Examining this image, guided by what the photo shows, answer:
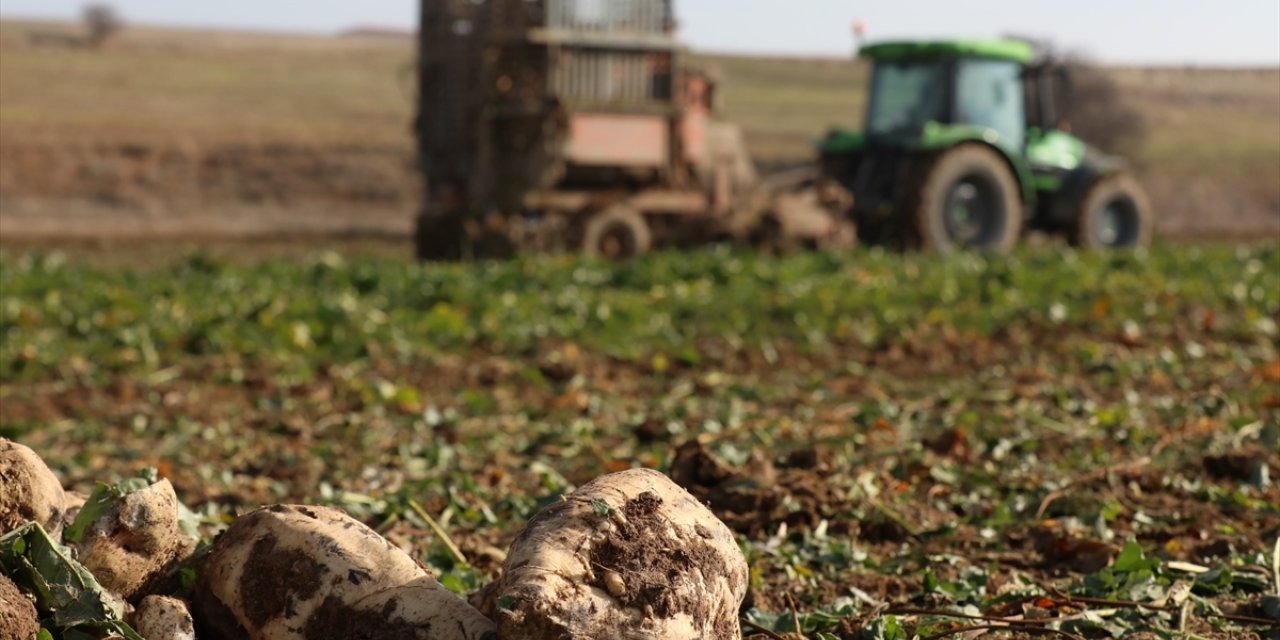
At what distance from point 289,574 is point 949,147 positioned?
14.4m

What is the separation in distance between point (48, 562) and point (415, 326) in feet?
23.7

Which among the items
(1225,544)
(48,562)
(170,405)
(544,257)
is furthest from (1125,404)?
(544,257)

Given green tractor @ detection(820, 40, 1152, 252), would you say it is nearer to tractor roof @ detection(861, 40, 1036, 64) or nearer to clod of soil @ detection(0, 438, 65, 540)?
tractor roof @ detection(861, 40, 1036, 64)

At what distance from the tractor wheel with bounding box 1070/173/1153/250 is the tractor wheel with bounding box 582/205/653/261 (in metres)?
5.51

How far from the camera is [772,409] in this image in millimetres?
7984

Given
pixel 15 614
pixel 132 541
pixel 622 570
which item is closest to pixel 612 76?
pixel 132 541

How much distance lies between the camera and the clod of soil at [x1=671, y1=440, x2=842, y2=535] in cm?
511

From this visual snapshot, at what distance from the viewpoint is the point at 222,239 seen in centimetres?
2522

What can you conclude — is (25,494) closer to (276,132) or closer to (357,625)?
(357,625)

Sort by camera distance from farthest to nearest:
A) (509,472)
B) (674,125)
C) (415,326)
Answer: (674,125) < (415,326) < (509,472)

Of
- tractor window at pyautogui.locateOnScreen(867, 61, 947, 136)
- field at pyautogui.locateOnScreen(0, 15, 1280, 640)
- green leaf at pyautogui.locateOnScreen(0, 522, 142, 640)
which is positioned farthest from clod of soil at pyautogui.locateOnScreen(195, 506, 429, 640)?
tractor window at pyautogui.locateOnScreen(867, 61, 947, 136)

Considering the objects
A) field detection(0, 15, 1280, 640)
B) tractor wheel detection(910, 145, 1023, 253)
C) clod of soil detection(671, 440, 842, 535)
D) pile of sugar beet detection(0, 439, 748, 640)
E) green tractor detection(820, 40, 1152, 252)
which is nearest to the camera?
pile of sugar beet detection(0, 439, 748, 640)

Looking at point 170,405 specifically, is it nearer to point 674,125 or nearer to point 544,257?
point 544,257

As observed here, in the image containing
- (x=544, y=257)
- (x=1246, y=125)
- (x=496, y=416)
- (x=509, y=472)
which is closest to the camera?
(x=509, y=472)
